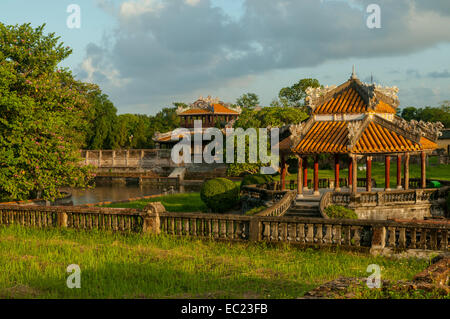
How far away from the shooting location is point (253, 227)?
14.9 meters

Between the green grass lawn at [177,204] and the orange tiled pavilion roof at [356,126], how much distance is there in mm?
9823

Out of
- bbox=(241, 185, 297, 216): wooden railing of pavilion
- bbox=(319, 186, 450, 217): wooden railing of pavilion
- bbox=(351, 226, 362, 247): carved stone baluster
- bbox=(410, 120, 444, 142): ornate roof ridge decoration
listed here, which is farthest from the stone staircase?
bbox=(351, 226, 362, 247): carved stone baluster

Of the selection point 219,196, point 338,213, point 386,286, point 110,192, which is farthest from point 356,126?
point 110,192

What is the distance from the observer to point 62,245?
578 inches

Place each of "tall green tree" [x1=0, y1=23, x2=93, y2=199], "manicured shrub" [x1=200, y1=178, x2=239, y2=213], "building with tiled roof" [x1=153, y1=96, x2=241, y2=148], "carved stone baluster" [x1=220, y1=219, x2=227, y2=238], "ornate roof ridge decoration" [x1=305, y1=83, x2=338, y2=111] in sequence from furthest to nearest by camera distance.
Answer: "building with tiled roof" [x1=153, y1=96, x2=241, y2=148] < "manicured shrub" [x1=200, y1=178, x2=239, y2=213] < "ornate roof ridge decoration" [x1=305, y1=83, x2=338, y2=111] < "tall green tree" [x1=0, y1=23, x2=93, y2=199] < "carved stone baluster" [x1=220, y1=219, x2=227, y2=238]

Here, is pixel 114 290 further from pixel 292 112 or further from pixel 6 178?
pixel 292 112

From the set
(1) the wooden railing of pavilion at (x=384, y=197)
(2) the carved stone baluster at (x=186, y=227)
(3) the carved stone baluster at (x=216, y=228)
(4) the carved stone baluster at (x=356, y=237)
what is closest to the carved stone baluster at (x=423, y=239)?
(4) the carved stone baluster at (x=356, y=237)

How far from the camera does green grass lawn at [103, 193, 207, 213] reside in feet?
116

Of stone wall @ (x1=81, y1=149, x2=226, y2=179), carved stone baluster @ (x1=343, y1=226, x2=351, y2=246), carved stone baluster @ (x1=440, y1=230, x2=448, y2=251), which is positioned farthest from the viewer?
stone wall @ (x1=81, y1=149, x2=226, y2=179)

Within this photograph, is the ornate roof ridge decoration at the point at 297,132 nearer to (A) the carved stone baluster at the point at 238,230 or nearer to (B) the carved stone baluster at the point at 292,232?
(A) the carved stone baluster at the point at 238,230

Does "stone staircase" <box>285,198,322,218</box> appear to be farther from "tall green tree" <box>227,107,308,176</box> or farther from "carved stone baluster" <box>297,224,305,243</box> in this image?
"tall green tree" <box>227,107,308,176</box>

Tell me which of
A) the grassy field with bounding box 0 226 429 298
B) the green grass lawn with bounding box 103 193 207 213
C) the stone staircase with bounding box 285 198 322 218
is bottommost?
the green grass lawn with bounding box 103 193 207 213

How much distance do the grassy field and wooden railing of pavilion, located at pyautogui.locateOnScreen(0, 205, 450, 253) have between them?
50cm

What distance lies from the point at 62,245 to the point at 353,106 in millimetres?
20538
